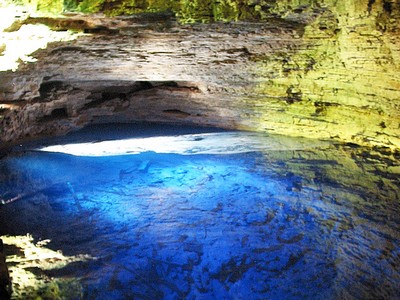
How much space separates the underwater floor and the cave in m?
0.02

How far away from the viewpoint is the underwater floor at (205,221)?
3.67 m

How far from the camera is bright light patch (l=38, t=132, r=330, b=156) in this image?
7352mm

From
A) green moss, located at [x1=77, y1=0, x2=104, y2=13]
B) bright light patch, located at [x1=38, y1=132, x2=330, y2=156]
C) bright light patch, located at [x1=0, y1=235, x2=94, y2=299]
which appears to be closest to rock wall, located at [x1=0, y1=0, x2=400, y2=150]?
green moss, located at [x1=77, y1=0, x2=104, y2=13]

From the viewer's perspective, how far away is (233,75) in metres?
7.22

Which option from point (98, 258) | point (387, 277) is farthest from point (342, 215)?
point (98, 258)

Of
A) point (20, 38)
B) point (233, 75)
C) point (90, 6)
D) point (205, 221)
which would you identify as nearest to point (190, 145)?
point (233, 75)

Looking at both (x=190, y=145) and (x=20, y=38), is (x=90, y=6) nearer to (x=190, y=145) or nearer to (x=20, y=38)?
(x=20, y=38)

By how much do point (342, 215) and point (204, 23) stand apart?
3.33 metres

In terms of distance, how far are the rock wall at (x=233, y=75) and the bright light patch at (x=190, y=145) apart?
0.53 m

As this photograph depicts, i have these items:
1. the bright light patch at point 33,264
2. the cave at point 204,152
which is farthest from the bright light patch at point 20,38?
the bright light patch at point 33,264

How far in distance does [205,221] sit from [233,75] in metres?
3.55

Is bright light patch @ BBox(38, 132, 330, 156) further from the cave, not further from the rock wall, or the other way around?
the rock wall

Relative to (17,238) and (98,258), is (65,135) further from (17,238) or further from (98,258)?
(98,258)

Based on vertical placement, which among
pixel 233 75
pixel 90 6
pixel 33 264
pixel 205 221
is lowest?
pixel 33 264
